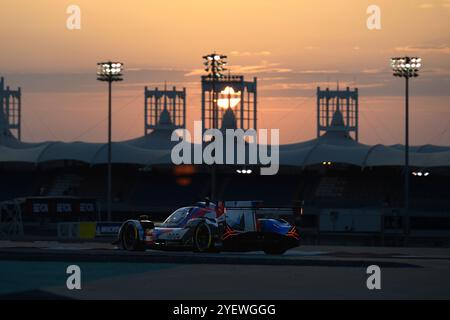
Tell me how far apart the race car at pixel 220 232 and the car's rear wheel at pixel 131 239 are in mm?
248

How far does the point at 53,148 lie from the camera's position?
328 feet

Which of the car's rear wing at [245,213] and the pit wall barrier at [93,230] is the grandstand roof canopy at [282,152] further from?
the car's rear wing at [245,213]

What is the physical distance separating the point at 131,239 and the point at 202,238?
283cm

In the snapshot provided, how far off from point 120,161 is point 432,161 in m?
27.5

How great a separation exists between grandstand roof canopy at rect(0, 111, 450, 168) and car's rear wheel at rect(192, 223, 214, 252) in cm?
5415

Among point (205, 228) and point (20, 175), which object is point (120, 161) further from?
point (205, 228)

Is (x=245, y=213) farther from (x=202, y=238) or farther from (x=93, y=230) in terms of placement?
(x=93, y=230)

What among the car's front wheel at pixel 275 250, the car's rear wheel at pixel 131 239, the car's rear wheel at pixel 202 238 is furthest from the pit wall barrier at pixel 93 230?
the car's rear wheel at pixel 202 238

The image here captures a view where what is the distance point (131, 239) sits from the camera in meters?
32.9

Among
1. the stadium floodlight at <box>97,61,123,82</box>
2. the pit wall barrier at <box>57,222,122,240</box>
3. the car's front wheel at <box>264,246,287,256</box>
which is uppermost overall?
the stadium floodlight at <box>97,61,123,82</box>

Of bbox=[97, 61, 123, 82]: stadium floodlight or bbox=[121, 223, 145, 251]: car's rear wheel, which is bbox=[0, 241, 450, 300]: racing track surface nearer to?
bbox=[121, 223, 145, 251]: car's rear wheel

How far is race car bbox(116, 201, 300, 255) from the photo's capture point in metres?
30.7

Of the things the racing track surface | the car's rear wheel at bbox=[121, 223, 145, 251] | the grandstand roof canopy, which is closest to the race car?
the car's rear wheel at bbox=[121, 223, 145, 251]
